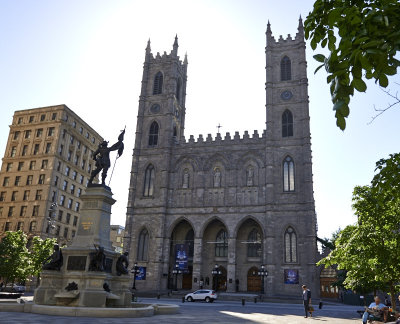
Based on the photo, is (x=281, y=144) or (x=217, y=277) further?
(x=281, y=144)

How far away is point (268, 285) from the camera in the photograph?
1683 inches

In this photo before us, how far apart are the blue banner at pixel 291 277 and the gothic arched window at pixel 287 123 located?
57.2ft

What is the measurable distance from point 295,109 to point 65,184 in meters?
37.7

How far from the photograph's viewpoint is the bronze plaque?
52.1 feet

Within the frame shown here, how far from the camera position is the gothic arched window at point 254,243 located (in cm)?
4728

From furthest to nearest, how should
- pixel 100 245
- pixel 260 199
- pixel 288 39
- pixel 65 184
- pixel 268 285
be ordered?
pixel 65 184 < pixel 288 39 < pixel 260 199 < pixel 268 285 < pixel 100 245

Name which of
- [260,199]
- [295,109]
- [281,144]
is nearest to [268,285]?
[260,199]

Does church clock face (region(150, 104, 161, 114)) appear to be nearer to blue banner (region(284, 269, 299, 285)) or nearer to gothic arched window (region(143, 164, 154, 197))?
gothic arched window (region(143, 164, 154, 197))

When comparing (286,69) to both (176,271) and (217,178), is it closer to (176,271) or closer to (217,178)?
(217,178)

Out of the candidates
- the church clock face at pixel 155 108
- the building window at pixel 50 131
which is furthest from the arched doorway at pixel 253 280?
the building window at pixel 50 131

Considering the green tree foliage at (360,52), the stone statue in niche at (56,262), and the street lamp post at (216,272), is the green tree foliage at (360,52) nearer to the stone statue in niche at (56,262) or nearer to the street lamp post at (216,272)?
the stone statue in niche at (56,262)

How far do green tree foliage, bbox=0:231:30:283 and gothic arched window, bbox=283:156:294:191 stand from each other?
31.5 metres

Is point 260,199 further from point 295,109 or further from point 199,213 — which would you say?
point 295,109

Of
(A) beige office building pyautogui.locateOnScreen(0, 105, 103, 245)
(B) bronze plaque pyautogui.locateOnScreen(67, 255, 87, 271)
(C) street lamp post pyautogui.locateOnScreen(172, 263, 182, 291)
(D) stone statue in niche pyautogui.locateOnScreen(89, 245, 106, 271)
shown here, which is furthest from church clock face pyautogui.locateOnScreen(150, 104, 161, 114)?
(D) stone statue in niche pyautogui.locateOnScreen(89, 245, 106, 271)
